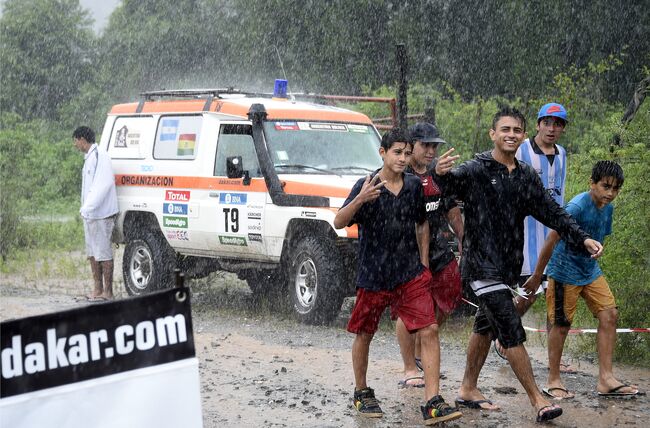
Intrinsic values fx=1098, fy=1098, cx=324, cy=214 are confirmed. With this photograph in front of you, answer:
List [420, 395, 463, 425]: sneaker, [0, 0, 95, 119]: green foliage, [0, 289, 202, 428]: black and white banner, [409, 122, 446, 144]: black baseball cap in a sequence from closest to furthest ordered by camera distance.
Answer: [0, 289, 202, 428]: black and white banner < [420, 395, 463, 425]: sneaker < [409, 122, 446, 144]: black baseball cap < [0, 0, 95, 119]: green foliage

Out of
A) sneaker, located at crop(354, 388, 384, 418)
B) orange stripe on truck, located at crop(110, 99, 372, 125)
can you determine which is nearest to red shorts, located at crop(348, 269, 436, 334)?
sneaker, located at crop(354, 388, 384, 418)

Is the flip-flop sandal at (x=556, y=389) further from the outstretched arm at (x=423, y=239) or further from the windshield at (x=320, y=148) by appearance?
the windshield at (x=320, y=148)

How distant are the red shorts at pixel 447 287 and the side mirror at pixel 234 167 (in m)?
3.80

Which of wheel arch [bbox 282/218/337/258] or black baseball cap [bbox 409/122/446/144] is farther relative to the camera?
wheel arch [bbox 282/218/337/258]

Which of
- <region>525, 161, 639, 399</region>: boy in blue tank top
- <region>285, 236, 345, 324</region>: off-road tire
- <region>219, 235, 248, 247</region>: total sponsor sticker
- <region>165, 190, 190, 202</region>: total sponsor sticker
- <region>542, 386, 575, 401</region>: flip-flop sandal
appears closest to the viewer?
<region>525, 161, 639, 399</region>: boy in blue tank top

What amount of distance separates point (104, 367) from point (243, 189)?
7784 millimetres

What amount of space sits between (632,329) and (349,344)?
248 centimetres

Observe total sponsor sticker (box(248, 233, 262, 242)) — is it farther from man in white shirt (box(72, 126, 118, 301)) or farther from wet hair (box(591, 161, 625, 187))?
wet hair (box(591, 161, 625, 187))

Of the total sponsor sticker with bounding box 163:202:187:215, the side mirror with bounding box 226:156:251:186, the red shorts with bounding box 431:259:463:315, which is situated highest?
the side mirror with bounding box 226:156:251:186

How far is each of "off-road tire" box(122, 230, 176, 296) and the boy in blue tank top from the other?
5.90 m

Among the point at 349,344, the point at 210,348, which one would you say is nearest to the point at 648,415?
the point at 349,344

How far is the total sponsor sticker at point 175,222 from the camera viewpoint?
38.5 ft

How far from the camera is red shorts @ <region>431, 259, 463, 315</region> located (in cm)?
748

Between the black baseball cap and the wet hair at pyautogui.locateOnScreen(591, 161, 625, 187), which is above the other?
the black baseball cap
